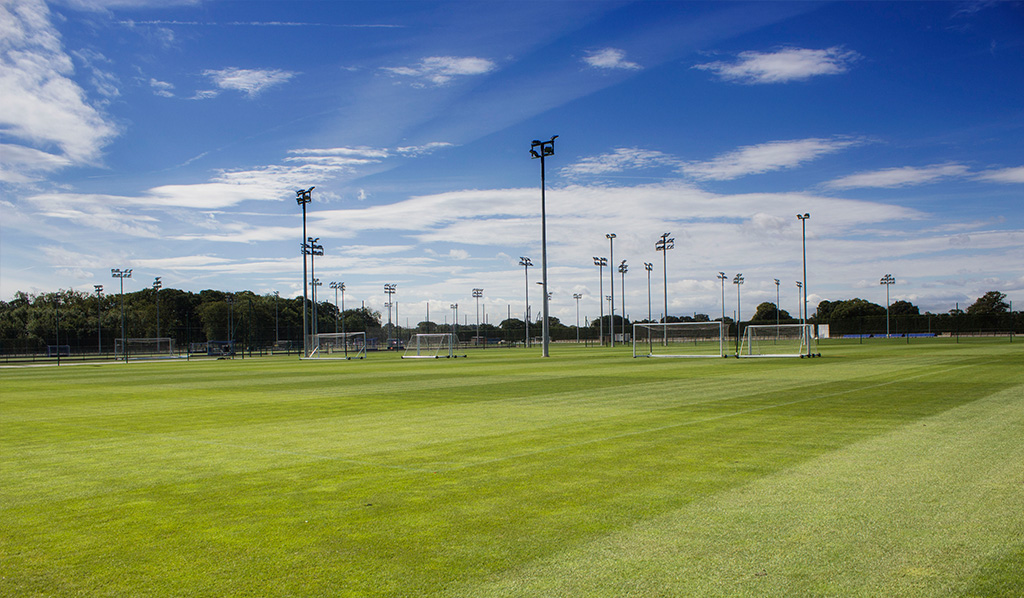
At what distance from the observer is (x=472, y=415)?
1210 centimetres

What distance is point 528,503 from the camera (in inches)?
222

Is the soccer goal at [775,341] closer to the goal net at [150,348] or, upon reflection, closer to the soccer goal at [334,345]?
the soccer goal at [334,345]

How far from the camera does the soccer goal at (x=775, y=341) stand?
36562 millimetres

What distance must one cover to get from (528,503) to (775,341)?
35.0m

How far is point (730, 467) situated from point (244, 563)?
468 cm

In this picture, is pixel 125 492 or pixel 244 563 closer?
pixel 244 563

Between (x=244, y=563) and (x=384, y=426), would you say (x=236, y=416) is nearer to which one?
(x=384, y=426)

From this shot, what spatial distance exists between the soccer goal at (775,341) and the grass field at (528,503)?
2475cm

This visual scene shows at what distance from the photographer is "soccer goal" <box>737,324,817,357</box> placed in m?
36.6

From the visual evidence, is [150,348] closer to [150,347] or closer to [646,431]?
[150,347]

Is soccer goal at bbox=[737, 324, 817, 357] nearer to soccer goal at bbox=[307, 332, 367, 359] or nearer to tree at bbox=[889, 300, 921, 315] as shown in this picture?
soccer goal at bbox=[307, 332, 367, 359]

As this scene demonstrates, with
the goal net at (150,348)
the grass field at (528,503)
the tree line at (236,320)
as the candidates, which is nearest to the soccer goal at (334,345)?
the tree line at (236,320)

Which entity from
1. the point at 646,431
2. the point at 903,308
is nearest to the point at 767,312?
the point at 903,308

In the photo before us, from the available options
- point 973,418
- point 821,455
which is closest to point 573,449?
point 821,455
